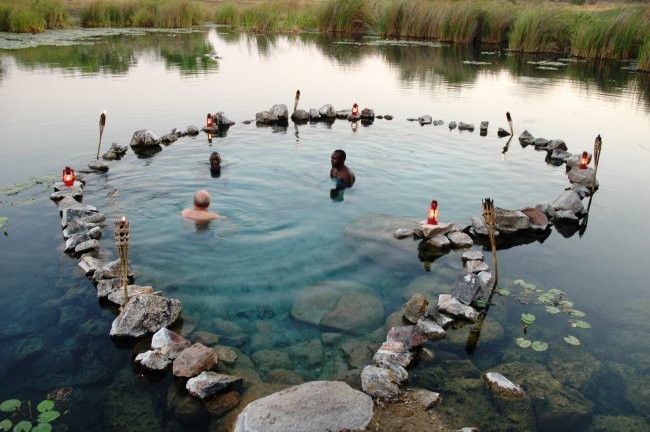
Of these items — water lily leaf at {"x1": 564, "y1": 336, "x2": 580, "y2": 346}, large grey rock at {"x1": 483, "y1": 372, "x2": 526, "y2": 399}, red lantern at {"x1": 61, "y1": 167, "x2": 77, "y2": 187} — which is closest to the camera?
large grey rock at {"x1": 483, "y1": 372, "x2": 526, "y2": 399}

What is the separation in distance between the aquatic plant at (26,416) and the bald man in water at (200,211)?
4395 mm

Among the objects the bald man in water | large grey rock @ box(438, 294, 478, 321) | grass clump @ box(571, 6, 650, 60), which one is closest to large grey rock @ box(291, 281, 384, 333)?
large grey rock @ box(438, 294, 478, 321)

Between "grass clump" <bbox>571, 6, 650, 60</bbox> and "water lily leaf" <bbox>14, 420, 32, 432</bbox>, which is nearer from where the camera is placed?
"water lily leaf" <bbox>14, 420, 32, 432</bbox>

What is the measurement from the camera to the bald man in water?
8.62 meters

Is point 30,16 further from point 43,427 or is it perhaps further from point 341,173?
point 43,427

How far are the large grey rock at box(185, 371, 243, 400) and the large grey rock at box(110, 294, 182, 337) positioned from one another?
1.14 meters

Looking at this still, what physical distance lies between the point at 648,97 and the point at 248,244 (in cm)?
1879

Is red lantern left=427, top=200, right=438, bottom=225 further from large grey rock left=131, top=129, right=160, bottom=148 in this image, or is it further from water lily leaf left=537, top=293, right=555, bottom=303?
large grey rock left=131, top=129, right=160, bottom=148

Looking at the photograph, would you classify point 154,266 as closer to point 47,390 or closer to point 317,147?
point 47,390

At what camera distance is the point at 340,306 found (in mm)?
6363

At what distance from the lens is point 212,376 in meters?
4.88

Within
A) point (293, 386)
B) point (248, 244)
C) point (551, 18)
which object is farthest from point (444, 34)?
point (293, 386)

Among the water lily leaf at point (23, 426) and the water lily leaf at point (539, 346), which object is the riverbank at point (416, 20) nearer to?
the water lily leaf at point (539, 346)

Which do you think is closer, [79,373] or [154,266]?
[79,373]
